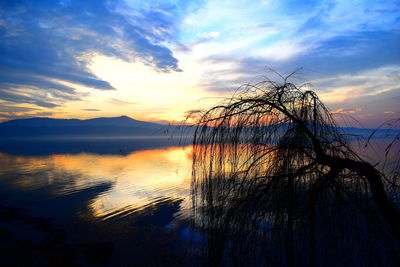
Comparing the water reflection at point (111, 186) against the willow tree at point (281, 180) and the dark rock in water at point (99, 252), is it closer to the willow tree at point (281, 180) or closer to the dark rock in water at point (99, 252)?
the dark rock in water at point (99, 252)

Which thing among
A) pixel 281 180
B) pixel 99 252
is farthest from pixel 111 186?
pixel 281 180

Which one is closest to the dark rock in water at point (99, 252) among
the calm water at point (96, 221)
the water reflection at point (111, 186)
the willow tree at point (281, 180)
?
the calm water at point (96, 221)

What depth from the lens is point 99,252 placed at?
1033 cm

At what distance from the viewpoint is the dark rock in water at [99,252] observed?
995cm

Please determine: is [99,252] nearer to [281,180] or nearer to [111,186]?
[281,180]

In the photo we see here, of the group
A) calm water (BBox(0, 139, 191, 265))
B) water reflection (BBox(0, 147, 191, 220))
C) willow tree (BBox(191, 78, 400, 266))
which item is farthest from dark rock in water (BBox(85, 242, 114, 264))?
willow tree (BBox(191, 78, 400, 266))

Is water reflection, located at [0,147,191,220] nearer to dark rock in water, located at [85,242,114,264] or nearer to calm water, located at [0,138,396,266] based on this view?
calm water, located at [0,138,396,266]

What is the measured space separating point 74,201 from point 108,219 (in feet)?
20.8

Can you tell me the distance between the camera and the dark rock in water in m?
9.95

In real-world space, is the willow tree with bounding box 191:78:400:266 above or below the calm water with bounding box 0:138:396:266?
above

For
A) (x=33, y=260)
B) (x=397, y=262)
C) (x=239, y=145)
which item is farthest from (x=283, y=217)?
(x=33, y=260)

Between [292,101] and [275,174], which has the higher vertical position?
[292,101]

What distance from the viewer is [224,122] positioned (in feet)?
9.21

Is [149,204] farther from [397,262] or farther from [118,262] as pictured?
[397,262]
